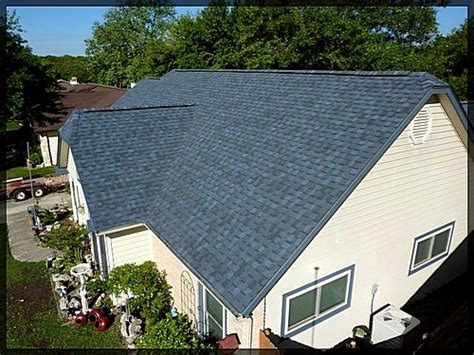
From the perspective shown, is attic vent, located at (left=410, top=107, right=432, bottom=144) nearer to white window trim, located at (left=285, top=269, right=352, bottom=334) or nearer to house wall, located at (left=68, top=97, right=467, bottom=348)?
→ house wall, located at (left=68, top=97, right=467, bottom=348)

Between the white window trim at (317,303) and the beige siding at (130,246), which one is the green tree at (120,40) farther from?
the white window trim at (317,303)

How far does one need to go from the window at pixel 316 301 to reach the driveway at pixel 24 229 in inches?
401

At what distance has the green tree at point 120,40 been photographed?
57.4m

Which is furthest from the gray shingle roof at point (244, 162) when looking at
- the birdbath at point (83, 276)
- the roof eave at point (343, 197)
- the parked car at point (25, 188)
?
the parked car at point (25, 188)

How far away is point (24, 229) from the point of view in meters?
16.3

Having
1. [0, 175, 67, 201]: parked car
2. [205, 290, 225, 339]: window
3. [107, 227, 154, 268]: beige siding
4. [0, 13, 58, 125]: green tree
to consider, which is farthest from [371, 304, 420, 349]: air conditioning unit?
[0, 13, 58, 125]: green tree

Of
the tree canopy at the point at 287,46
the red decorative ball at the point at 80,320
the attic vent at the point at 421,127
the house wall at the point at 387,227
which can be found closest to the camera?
the house wall at the point at 387,227

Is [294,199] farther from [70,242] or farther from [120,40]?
A: [120,40]

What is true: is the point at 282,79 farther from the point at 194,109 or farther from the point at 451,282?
the point at 451,282

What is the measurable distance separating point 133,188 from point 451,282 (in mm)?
10283

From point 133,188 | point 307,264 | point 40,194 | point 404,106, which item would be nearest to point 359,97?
point 404,106

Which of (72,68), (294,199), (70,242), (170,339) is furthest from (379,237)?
(72,68)

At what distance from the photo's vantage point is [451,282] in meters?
11.9

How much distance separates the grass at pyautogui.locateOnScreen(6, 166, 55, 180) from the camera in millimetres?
24989
